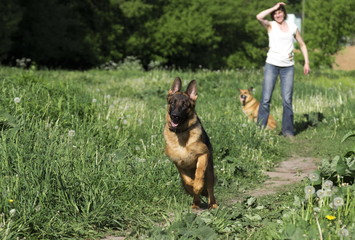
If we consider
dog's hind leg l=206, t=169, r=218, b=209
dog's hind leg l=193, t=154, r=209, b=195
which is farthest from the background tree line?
dog's hind leg l=193, t=154, r=209, b=195

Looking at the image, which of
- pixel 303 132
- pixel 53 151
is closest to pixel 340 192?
pixel 53 151

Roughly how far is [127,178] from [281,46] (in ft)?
19.5

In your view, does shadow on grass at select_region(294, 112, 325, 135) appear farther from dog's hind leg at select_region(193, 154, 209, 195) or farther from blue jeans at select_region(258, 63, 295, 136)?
dog's hind leg at select_region(193, 154, 209, 195)

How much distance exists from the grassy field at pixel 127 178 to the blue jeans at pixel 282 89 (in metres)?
0.52

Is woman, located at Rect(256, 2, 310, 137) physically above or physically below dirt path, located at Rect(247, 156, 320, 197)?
above

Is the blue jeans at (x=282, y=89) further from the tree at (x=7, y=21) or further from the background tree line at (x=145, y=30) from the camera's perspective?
the background tree line at (x=145, y=30)

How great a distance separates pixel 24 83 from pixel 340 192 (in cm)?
652

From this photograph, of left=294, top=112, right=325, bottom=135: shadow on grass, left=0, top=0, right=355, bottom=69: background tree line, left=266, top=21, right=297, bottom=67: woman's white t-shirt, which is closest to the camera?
left=266, top=21, right=297, bottom=67: woman's white t-shirt

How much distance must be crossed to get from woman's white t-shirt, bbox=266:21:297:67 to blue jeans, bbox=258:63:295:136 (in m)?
0.13

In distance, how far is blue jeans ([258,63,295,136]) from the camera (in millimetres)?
11578

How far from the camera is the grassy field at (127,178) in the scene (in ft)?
16.2

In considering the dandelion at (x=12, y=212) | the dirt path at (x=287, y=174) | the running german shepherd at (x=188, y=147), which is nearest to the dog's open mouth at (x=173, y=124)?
the running german shepherd at (x=188, y=147)

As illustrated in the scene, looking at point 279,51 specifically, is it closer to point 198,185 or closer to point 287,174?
point 287,174

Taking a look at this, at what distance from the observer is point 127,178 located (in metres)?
6.34
